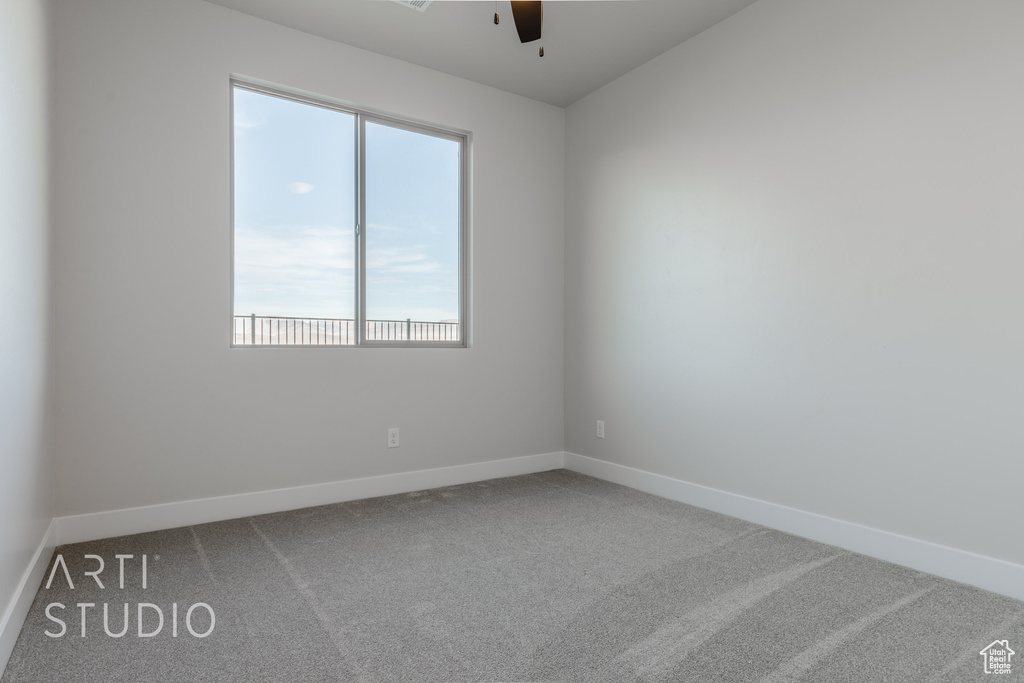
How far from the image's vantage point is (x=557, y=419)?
4.18 m

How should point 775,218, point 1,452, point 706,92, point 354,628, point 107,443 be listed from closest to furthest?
point 1,452 < point 354,628 < point 107,443 < point 775,218 < point 706,92

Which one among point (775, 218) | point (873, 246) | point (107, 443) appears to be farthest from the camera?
point (775, 218)

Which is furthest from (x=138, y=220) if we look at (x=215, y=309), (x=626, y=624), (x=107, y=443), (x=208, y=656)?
(x=626, y=624)

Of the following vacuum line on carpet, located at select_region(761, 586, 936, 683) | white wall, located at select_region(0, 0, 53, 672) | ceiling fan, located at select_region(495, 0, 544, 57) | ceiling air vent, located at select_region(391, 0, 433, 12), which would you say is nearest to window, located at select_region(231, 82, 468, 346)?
ceiling air vent, located at select_region(391, 0, 433, 12)

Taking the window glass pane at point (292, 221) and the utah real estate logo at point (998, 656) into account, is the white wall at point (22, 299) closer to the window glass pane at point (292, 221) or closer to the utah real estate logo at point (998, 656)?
the window glass pane at point (292, 221)

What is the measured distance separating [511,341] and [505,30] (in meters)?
1.89

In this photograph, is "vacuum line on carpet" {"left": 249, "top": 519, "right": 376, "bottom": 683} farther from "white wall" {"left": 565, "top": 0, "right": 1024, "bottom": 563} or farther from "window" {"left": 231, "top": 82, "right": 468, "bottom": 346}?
"white wall" {"left": 565, "top": 0, "right": 1024, "bottom": 563}

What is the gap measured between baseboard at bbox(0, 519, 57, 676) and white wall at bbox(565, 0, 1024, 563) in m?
2.91

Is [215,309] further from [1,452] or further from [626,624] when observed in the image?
[626,624]

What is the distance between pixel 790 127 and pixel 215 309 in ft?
9.80

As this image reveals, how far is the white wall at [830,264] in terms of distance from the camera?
213 centimetres

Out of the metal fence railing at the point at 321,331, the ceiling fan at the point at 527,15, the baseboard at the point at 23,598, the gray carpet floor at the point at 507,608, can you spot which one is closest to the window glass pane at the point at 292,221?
the metal fence railing at the point at 321,331

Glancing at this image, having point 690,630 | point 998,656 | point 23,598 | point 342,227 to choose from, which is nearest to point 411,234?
point 342,227

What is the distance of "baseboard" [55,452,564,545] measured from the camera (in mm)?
2590
